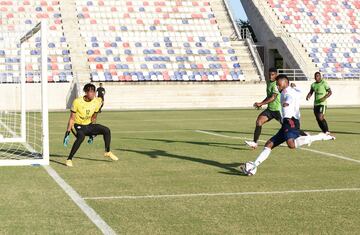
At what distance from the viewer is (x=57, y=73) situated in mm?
43594

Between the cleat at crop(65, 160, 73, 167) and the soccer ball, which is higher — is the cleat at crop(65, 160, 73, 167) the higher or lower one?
the lower one

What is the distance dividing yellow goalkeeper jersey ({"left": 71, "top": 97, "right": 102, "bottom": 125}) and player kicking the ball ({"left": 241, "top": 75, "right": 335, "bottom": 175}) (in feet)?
10.5

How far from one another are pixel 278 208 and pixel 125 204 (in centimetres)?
189

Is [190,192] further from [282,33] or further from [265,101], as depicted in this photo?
[282,33]

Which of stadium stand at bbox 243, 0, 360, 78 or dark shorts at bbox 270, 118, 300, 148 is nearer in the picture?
dark shorts at bbox 270, 118, 300, 148

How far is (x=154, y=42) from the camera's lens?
48750mm

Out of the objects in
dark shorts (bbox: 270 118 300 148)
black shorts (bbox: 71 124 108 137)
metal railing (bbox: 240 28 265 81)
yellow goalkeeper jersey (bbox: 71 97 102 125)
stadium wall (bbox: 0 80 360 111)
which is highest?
metal railing (bbox: 240 28 265 81)

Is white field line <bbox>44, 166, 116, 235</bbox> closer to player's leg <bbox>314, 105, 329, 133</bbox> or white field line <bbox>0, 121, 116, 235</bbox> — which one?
white field line <bbox>0, 121, 116, 235</bbox>

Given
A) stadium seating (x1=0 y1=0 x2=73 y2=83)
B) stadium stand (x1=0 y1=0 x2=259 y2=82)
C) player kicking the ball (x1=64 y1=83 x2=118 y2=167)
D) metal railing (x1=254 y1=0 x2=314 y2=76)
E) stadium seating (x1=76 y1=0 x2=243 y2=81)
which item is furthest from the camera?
metal railing (x1=254 y1=0 x2=314 y2=76)

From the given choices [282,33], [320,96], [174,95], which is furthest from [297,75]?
[320,96]

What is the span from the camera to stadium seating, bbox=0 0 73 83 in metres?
43.2

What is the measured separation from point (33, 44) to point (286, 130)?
36.8 meters

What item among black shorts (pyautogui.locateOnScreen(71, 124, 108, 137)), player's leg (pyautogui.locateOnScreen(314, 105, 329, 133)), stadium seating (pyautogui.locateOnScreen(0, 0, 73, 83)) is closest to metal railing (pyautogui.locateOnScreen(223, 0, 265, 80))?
stadium seating (pyautogui.locateOnScreen(0, 0, 73, 83))

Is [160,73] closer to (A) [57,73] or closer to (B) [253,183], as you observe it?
(A) [57,73]
